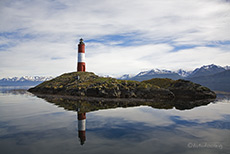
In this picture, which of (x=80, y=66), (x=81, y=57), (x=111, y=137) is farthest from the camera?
(x=80, y=66)

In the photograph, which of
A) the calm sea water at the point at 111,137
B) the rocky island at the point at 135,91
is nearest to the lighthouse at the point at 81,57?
the rocky island at the point at 135,91

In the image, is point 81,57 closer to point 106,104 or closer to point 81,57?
point 81,57

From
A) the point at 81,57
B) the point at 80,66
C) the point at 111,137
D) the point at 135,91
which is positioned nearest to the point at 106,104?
the point at 135,91

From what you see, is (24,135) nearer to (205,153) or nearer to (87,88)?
(205,153)

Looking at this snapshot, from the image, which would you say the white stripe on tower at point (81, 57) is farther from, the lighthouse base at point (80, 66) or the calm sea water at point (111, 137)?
the calm sea water at point (111, 137)

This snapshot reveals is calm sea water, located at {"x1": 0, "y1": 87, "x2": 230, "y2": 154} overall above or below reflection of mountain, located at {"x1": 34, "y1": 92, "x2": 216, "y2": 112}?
below

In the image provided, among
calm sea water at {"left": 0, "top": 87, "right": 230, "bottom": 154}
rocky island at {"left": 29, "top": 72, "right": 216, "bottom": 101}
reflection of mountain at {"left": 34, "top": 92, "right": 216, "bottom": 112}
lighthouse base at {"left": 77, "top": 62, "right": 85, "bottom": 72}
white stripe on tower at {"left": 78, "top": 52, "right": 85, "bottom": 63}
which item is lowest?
calm sea water at {"left": 0, "top": 87, "right": 230, "bottom": 154}

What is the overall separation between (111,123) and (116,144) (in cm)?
522

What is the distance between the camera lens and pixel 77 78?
54906 mm

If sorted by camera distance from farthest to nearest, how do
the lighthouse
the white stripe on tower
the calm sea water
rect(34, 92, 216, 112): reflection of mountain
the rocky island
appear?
1. the lighthouse
2. the white stripe on tower
3. the rocky island
4. rect(34, 92, 216, 112): reflection of mountain
5. the calm sea water

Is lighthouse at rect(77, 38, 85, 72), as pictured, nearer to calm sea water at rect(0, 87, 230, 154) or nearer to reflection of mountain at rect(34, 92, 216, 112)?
reflection of mountain at rect(34, 92, 216, 112)

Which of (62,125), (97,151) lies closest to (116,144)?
(97,151)

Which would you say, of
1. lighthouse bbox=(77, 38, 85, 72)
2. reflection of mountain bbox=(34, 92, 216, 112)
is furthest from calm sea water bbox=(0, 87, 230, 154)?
lighthouse bbox=(77, 38, 85, 72)

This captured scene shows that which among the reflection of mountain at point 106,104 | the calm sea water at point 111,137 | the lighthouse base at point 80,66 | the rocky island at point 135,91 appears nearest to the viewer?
the calm sea water at point 111,137
